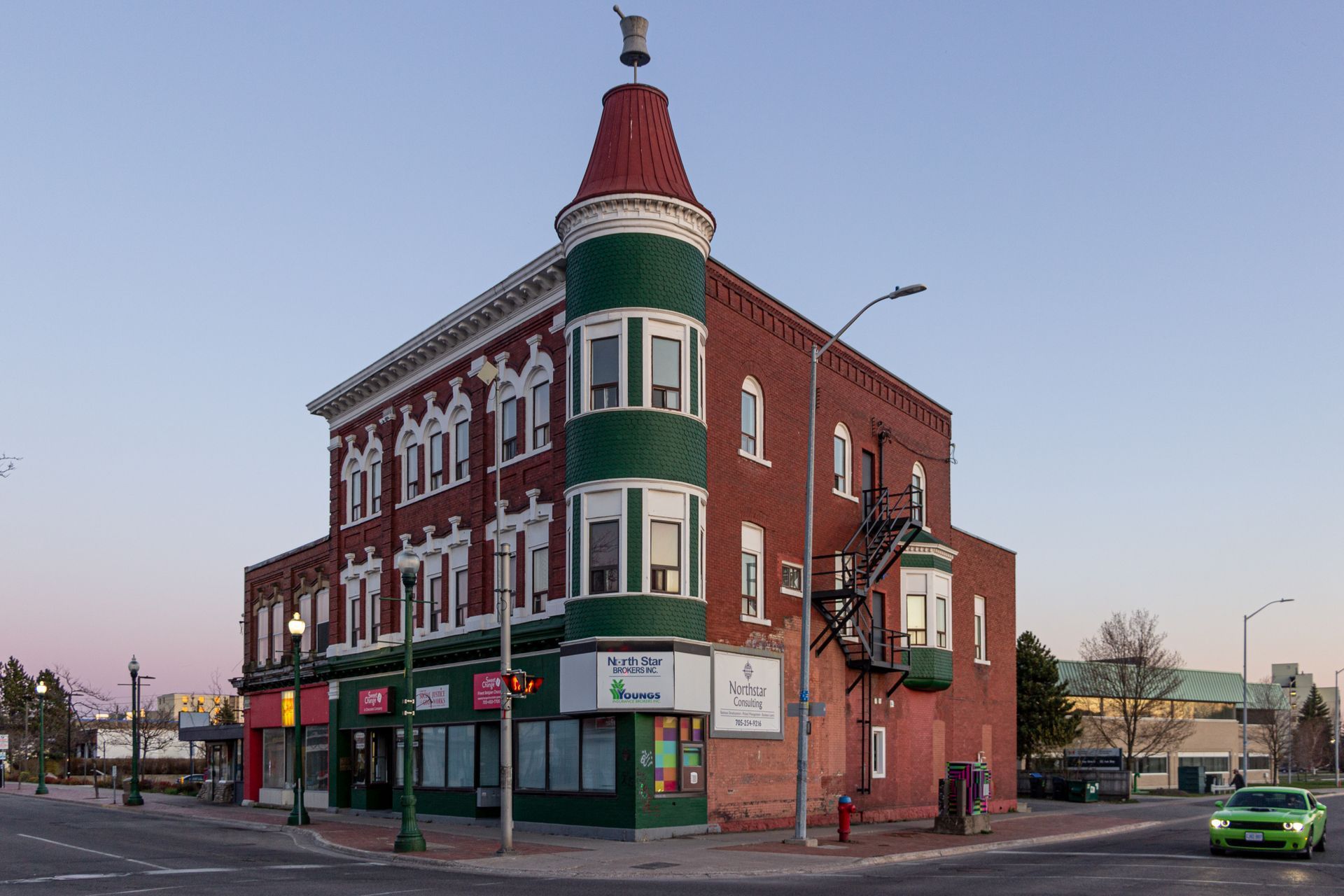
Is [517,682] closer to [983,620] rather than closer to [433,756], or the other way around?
[433,756]

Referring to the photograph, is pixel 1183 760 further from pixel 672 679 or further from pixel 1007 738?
pixel 672 679

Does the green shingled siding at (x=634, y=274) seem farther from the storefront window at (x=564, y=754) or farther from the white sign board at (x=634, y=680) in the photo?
the storefront window at (x=564, y=754)

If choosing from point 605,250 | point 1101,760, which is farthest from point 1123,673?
point 605,250

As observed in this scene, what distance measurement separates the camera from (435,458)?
1489 inches

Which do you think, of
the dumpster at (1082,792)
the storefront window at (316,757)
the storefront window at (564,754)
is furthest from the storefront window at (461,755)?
the dumpster at (1082,792)

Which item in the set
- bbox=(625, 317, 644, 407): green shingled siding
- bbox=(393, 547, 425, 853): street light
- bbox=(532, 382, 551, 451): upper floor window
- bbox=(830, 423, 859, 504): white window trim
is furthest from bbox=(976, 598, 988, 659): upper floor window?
bbox=(393, 547, 425, 853): street light

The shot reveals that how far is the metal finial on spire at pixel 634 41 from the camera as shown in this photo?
31.4m

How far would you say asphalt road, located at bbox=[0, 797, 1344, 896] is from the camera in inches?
718

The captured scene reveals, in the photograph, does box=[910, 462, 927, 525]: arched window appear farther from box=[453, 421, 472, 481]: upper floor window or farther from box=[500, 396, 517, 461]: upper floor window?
box=[453, 421, 472, 481]: upper floor window

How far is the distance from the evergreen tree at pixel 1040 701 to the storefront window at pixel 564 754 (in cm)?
4371

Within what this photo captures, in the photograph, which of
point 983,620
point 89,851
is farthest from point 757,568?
point 89,851

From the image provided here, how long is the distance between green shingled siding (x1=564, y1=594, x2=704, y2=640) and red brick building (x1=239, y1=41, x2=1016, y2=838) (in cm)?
6

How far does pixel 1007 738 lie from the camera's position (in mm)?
46594

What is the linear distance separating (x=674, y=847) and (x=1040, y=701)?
47088 mm
